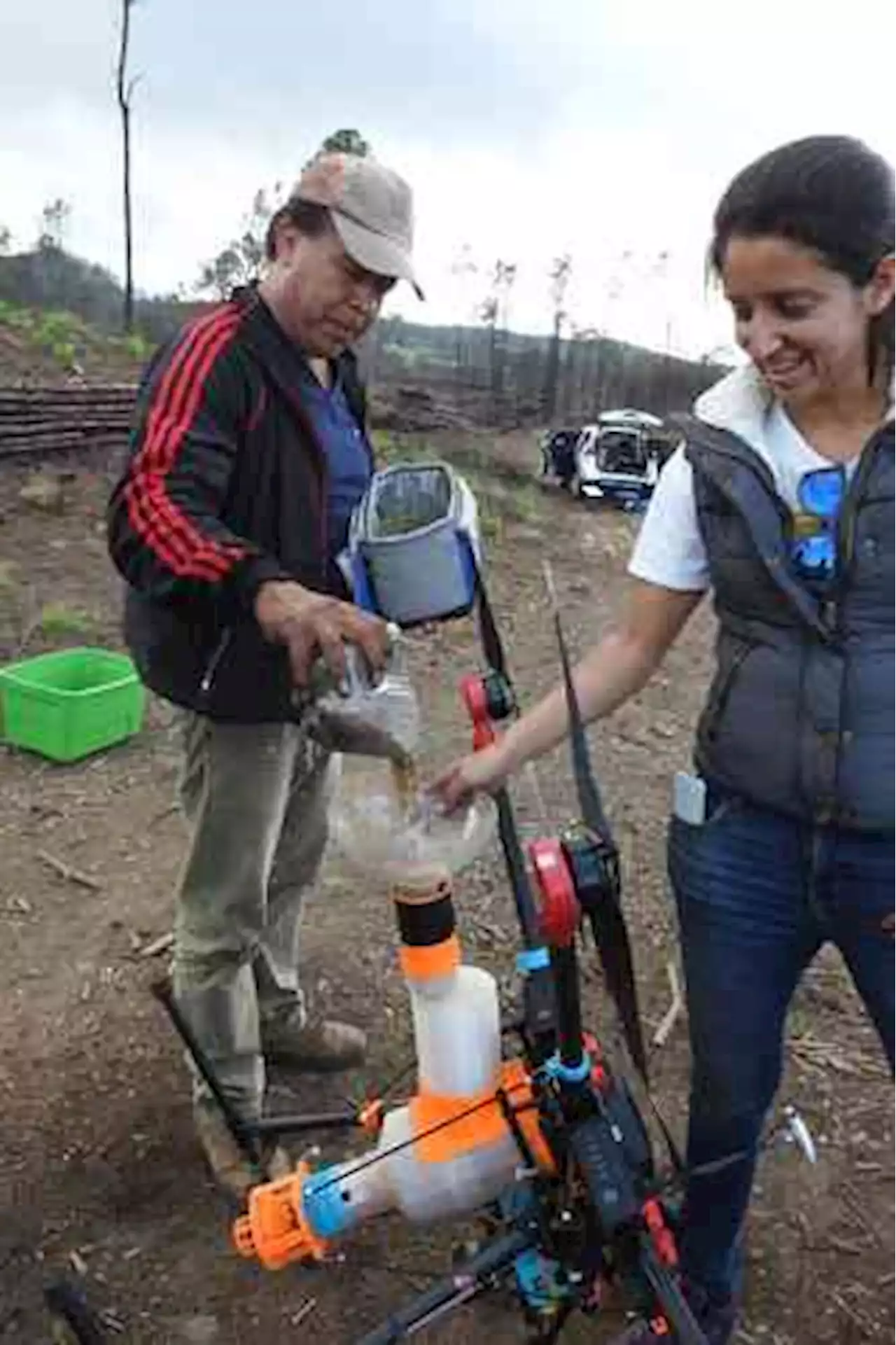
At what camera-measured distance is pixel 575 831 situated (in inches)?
54.7

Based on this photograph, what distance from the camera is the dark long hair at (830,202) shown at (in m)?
1.58

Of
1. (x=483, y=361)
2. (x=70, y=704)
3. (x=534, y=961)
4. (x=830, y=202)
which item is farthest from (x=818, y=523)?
(x=483, y=361)

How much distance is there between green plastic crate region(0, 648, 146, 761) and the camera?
4.70 metres

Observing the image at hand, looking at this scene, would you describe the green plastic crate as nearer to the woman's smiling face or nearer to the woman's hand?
the woman's hand

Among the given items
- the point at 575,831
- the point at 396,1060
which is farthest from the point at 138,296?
the point at 575,831

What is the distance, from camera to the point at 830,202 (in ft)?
5.18

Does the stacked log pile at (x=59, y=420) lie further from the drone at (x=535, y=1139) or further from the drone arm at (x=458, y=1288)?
the drone arm at (x=458, y=1288)

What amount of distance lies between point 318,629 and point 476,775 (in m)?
0.30

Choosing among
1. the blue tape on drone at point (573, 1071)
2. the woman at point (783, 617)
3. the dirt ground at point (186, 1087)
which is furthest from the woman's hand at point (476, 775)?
the dirt ground at point (186, 1087)

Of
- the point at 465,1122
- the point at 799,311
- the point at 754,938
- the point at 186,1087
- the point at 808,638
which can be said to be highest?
the point at 799,311

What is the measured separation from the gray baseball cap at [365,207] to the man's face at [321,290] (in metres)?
0.03

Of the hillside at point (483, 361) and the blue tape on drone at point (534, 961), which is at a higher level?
the hillside at point (483, 361)

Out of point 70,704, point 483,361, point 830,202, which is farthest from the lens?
point 483,361

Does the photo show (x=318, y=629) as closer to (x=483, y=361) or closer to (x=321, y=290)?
(x=321, y=290)
